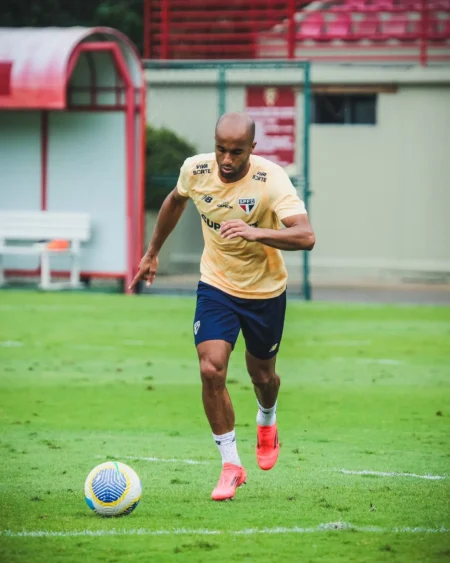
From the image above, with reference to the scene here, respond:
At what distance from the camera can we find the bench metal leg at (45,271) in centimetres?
2169

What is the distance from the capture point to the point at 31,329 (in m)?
16.5

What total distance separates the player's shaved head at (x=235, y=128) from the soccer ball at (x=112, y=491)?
6.12 ft

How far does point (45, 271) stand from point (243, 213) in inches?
583

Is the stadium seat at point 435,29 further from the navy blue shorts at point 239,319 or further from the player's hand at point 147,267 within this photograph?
the navy blue shorts at point 239,319

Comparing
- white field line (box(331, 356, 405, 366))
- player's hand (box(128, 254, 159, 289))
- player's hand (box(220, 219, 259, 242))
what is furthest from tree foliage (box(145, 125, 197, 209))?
player's hand (box(220, 219, 259, 242))

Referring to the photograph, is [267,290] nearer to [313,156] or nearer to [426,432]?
[426,432]

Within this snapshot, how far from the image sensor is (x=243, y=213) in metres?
7.34

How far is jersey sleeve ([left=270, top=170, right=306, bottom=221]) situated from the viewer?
719 centimetres

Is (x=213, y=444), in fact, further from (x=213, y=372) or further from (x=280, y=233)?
(x=280, y=233)

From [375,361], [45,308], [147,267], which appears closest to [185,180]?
[147,267]

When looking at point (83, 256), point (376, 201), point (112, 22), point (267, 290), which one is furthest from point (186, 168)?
point (112, 22)

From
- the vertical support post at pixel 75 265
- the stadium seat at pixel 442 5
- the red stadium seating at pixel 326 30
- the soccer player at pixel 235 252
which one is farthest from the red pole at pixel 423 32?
the soccer player at pixel 235 252

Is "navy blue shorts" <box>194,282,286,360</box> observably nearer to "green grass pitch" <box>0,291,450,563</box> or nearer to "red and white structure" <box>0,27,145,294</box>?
"green grass pitch" <box>0,291,450,563</box>

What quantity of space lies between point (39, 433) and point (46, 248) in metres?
12.2
